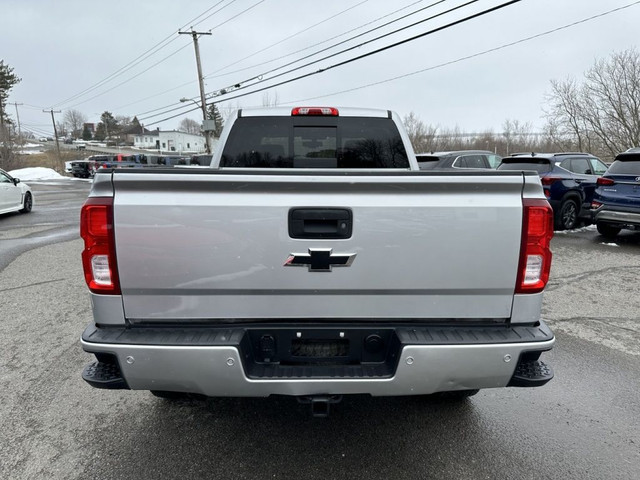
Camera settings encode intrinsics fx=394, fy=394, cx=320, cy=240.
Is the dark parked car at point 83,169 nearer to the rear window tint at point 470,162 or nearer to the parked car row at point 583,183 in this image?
the parked car row at point 583,183

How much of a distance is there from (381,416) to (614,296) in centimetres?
448

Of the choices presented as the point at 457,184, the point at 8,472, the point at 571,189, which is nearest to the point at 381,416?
the point at 457,184

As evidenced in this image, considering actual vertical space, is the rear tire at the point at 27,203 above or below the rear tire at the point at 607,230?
above

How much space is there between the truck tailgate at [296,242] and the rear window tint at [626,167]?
7842 millimetres

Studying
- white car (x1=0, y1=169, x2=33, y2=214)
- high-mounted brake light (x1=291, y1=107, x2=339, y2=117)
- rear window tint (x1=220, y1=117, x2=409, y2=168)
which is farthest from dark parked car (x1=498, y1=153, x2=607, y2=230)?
white car (x1=0, y1=169, x2=33, y2=214)

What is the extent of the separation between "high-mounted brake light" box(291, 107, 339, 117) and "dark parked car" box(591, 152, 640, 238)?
7.30 metres

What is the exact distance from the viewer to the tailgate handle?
1988mm

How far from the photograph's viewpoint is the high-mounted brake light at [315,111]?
140 inches

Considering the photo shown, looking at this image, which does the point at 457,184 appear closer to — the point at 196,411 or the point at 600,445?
the point at 600,445

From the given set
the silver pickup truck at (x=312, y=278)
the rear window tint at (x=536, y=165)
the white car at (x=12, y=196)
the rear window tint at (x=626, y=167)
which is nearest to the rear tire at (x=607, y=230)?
the rear window tint at (x=626, y=167)

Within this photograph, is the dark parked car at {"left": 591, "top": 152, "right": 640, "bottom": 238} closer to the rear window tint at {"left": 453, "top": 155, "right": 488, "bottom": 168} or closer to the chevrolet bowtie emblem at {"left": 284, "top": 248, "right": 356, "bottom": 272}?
the rear window tint at {"left": 453, "top": 155, "right": 488, "bottom": 168}

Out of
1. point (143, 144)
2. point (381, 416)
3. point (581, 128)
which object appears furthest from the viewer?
point (143, 144)

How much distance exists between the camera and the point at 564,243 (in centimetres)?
873

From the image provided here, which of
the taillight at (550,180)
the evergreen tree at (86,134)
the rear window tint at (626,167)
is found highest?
the evergreen tree at (86,134)
